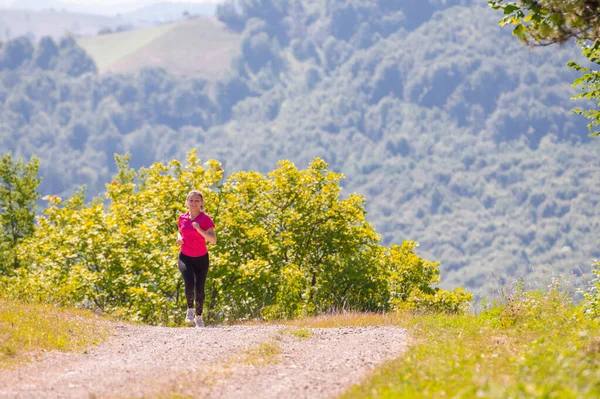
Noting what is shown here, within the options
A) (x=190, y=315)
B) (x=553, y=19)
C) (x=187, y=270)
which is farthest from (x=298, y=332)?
(x=553, y=19)

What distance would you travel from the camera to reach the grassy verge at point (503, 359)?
19.6ft

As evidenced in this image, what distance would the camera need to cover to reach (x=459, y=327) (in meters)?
10.9

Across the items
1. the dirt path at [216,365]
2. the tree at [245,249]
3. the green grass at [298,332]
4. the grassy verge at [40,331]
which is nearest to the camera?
the dirt path at [216,365]

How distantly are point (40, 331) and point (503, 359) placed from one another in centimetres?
693

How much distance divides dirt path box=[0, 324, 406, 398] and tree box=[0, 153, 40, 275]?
32.0 m

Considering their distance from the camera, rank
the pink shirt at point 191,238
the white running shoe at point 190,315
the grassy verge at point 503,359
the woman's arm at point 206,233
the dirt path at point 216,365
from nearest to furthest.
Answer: the grassy verge at point 503,359
the dirt path at point 216,365
the woman's arm at point 206,233
the pink shirt at point 191,238
the white running shoe at point 190,315

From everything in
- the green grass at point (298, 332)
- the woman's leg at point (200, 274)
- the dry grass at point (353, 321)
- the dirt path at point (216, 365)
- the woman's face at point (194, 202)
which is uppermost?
the woman's face at point (194, 202)

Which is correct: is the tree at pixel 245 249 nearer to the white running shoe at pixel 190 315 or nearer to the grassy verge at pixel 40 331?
the white running shoe at pixel 190 315

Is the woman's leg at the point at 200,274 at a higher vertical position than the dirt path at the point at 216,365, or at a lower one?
higher

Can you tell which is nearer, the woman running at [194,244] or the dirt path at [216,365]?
Result: the dirt path at [216,365]

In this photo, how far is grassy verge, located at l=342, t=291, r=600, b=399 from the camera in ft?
19.6

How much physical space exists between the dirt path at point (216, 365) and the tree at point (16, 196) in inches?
1259

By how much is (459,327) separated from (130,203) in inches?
642

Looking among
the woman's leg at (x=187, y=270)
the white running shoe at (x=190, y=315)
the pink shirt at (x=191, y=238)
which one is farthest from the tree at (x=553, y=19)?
the white running shoe at (x=190, y=315)
